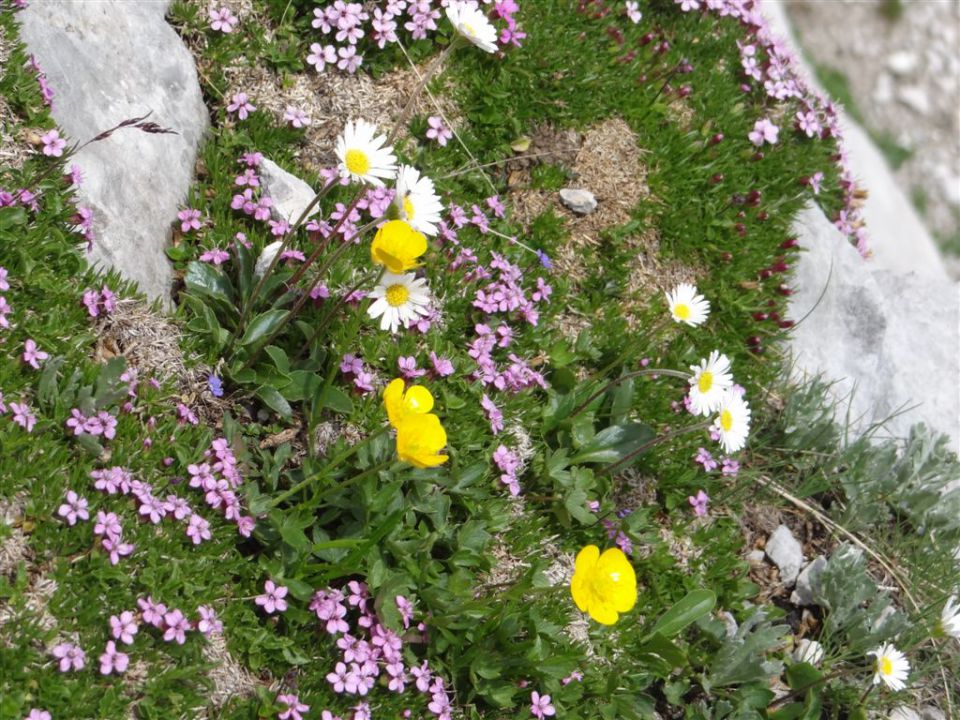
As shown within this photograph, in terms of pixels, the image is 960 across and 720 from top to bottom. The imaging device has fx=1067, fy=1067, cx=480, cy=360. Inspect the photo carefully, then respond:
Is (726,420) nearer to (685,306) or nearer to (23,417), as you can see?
(685,306)

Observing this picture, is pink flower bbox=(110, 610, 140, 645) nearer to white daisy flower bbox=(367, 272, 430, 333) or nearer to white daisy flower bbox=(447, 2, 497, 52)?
white daisy flower bbox=(367, 272, 430, 333)

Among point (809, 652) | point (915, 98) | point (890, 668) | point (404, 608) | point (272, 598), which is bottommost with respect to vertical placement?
point (915, 98)

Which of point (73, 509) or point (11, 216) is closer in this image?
point (73, 509)

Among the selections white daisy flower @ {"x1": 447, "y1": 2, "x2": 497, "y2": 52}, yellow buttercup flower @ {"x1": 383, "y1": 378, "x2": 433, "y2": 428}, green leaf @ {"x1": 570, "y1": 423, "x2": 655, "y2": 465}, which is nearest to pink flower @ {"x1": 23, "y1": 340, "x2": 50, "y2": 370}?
yellow buttercup flower @ {"x1": 383, "y1": 378, "x2": 433, "y2": 428}

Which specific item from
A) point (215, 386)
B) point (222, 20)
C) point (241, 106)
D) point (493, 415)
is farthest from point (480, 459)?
point (222, 20)

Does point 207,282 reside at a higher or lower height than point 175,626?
higher

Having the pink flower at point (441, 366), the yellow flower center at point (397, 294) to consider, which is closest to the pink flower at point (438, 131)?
the pink flower at point (441, 366)
